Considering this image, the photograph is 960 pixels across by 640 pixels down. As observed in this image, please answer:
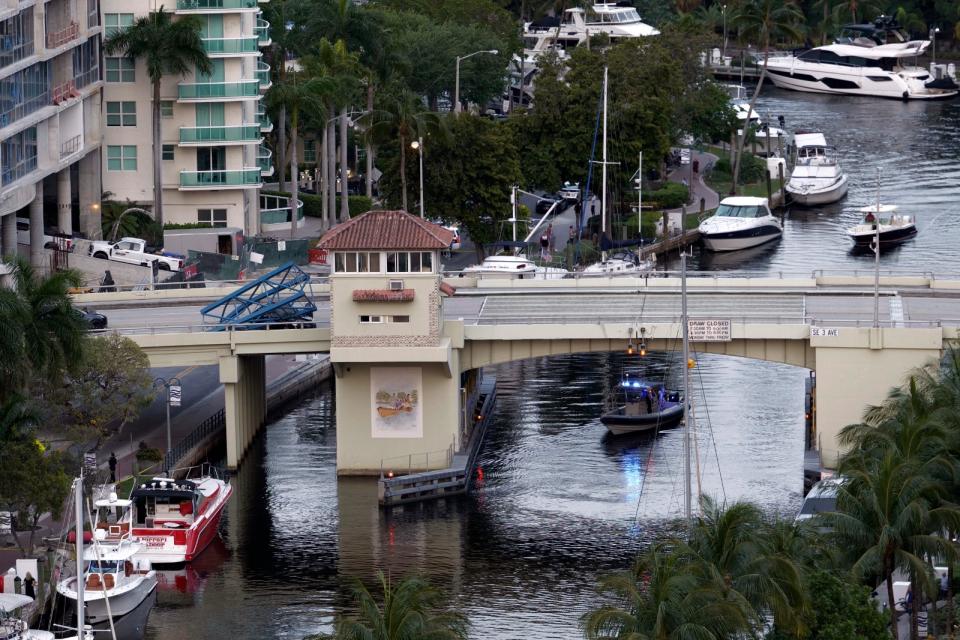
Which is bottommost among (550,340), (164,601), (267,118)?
(164,601)

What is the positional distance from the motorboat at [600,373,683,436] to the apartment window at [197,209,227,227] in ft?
131

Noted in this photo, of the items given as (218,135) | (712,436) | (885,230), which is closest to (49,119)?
(218,135)

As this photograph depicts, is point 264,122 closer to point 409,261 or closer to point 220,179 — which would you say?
point 220,179

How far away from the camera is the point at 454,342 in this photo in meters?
92.0

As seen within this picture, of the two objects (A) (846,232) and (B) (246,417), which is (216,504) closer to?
(B) (246,417)

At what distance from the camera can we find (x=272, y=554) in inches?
3214

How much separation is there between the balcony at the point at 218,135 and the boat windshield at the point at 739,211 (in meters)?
31.8

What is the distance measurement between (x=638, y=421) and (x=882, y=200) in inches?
2659

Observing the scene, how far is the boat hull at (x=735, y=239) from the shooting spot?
479ft

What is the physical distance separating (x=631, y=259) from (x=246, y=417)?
40063 mm

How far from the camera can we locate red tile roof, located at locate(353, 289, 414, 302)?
89625mm

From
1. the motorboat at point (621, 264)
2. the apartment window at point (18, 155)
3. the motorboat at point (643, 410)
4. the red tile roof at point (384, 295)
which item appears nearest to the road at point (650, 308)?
the motorboat at point (643, 410)

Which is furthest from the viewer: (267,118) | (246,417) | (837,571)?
(267,118)

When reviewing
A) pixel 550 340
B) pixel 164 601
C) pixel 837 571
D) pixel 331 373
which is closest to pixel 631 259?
pixel 331 373
